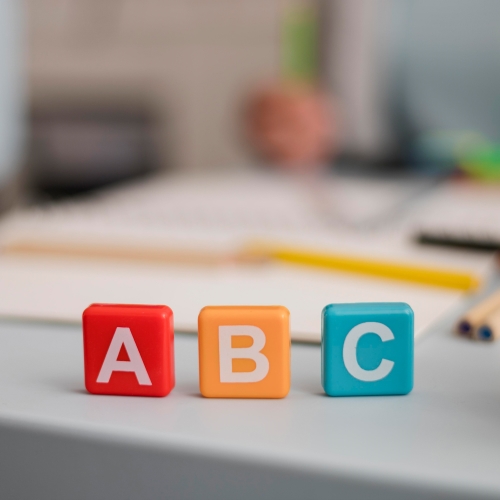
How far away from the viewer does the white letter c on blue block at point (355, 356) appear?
0.32 meters

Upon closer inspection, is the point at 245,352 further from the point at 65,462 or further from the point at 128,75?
the point at 128,75

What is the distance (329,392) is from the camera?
0.33m

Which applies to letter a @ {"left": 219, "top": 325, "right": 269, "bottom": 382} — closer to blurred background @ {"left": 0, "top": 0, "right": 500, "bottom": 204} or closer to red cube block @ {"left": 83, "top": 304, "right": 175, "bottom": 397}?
red cube block @ {"left": 83, "top": 304, "right": 175, "bottom": 397}

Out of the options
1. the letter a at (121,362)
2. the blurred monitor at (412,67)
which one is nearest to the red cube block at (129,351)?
the letter a at (121,362)

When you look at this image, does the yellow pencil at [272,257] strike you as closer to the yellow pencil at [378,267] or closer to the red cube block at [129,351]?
the yellow pencil at [378,267]

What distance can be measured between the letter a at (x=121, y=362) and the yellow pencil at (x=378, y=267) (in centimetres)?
27

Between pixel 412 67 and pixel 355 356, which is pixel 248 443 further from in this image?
pixel 412 67

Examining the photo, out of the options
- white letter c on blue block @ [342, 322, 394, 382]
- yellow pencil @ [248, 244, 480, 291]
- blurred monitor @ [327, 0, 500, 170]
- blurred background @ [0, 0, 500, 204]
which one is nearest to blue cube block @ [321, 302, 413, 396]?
white letter c on blue block @ [342, 322, 394, 382]

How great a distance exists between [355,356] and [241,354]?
6 centimetres

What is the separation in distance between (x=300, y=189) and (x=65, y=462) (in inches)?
32.7

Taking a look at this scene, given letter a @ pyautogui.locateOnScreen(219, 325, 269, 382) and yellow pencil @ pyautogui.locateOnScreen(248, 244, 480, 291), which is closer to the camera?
letter a @ pyautogui.locateOnScreen(219, 325, 269, 382)

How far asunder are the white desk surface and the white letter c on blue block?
0.5 inches

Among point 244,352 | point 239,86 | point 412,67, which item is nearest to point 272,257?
point 244,352

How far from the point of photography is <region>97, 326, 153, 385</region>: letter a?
0.32 meters
